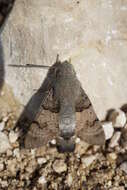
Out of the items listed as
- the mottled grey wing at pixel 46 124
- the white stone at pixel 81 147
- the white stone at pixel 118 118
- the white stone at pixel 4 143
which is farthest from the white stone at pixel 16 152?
the white stone at pixel 118 118

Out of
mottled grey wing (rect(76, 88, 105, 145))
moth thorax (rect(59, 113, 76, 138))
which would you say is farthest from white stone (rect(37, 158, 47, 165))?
mottled grey wing (rect(76, 88, 105, 145))

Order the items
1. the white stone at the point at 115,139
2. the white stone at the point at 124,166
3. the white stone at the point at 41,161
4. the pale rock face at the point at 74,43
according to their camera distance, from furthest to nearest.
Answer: the white stone at the point at 115,139, the white stone at the point at 41,161, the white stone at the point at 124,166, the pale rock face at the point at 74,43

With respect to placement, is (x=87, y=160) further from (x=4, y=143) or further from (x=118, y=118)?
(x=4, y=143)

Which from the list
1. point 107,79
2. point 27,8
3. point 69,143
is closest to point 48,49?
point 27,8

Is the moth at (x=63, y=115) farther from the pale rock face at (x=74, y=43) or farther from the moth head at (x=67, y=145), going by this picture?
the pale rock face at (x=74, y=43)

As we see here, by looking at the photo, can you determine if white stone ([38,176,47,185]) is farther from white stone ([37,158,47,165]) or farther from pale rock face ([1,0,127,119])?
pale rock face ([1,0,127,119])

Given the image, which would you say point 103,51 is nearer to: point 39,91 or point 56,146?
point 39,91

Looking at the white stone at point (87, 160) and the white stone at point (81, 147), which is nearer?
the white stone at point (87, 160)
